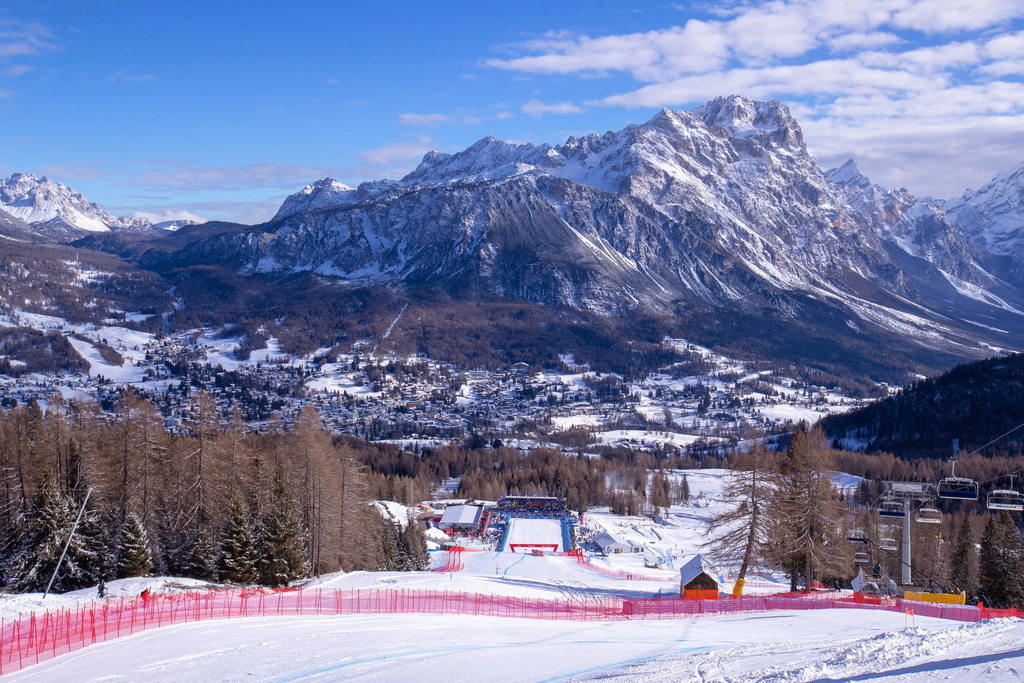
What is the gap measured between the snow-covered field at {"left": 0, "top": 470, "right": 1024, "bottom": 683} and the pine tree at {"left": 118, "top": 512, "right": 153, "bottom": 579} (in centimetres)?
221

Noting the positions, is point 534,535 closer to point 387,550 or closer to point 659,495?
point 659,495

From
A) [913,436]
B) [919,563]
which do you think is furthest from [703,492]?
[919,563]

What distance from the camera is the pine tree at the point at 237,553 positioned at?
108 ft

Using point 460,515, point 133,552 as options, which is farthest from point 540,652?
point 460,515

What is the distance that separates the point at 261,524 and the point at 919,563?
130 ft

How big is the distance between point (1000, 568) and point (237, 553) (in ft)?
115

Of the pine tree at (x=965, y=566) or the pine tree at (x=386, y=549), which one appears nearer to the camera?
the pine tree at (x=965, y=566)

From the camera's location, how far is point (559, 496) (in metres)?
101

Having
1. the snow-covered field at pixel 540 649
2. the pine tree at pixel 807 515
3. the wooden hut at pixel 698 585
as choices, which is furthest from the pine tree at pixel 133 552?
the pine tree at pixel 807 515

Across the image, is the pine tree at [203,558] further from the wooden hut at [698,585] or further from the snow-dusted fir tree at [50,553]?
the wooden hut at [698,585]

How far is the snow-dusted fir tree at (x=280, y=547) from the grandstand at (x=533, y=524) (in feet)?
110

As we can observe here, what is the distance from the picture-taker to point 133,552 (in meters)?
31.7

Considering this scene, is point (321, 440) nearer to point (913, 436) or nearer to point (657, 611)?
point (657, 611)

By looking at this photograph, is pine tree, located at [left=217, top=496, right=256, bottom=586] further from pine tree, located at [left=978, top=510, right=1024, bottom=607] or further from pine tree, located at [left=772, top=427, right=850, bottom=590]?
pine tree, located at [left=978, top=510, right=1024, bottom=607]
